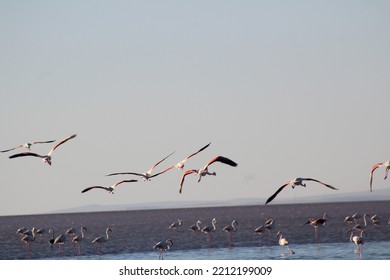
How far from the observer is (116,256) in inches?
1102

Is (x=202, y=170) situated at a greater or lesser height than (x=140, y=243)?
greater

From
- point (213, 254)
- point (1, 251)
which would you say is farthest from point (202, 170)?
point (1, 251)

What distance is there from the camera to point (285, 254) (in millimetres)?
25469
